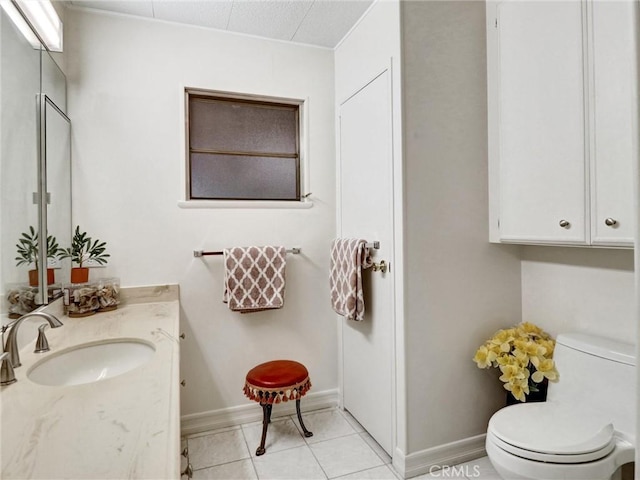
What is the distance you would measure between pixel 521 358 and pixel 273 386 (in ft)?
4.03

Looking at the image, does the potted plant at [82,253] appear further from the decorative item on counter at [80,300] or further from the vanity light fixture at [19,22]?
the vanity light fixture at [19,22]

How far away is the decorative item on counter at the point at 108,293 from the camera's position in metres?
1.86

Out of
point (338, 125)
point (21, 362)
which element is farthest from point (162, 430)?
point (338, 125)

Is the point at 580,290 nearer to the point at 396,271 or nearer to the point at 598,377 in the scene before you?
the point at 598,377

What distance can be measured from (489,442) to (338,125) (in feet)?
6.21

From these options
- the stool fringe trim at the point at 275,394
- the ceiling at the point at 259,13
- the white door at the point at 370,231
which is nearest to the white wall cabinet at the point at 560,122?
the white door at the point at 370,231

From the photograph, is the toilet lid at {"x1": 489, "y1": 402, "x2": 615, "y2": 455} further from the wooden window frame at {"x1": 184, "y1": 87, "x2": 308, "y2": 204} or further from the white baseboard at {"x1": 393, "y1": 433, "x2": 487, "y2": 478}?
the wooden window frame at {"x1": 184, "y1": 87, "x2": 308, "y2": 204}

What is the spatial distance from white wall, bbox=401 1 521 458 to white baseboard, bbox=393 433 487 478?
3 cm

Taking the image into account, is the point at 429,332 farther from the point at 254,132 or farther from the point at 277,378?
the point at 254,132

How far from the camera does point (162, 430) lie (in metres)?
0.77

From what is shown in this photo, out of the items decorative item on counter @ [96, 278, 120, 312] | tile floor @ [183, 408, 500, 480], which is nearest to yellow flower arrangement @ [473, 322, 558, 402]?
tile floor @ [183, 408, 500, 480]

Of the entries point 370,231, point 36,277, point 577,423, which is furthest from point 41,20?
point 577,423

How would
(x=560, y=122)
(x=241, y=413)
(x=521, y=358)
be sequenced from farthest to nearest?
(x=241, y=413) < (x=521, y=358) < (x=560, y=122)

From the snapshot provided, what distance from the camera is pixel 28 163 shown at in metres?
1.42
